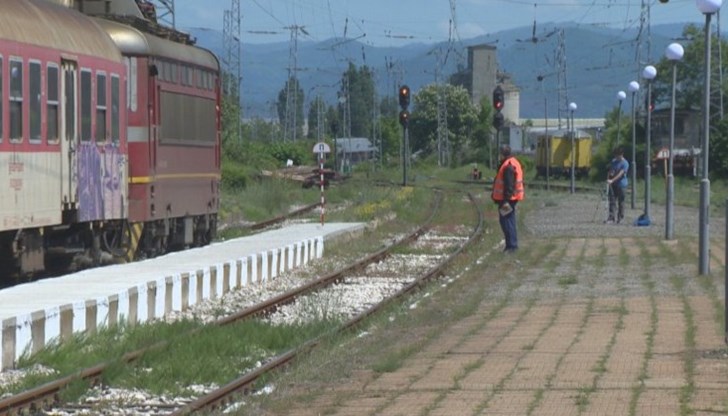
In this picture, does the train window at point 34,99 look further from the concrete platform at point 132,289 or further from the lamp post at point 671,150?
the lamp post at point 671,150

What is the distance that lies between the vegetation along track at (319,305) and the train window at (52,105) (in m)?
3.16

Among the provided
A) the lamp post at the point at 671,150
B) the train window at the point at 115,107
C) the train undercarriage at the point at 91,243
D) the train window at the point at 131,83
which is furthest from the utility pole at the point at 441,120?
the train window at the point at 115,107

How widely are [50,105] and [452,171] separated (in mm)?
75106

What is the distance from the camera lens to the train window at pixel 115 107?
23328 millimetres

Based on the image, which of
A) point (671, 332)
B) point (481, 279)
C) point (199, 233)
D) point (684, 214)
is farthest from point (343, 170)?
point (671, 332)

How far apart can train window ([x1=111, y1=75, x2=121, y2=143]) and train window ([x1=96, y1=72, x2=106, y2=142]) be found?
1.40 feet

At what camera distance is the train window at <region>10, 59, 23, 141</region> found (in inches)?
737

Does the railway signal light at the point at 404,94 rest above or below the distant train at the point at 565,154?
above

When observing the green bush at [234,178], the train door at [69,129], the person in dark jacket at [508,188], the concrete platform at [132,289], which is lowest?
the concrete platform at [132,289]

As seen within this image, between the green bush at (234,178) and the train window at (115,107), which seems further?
the green bush at (234,178)

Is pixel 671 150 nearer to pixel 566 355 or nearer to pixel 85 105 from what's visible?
pixel 85 105

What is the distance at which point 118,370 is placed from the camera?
43.0 feet

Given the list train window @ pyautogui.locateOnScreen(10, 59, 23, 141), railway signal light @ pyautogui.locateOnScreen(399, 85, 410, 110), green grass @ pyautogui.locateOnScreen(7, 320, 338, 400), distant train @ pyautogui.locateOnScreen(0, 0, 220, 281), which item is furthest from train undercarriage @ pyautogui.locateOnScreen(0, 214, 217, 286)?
railway signal light @ pyautogui.locateOnScreen(399, 85, 410, 110)

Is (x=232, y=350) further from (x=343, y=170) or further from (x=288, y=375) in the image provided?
(x=343, y=170)
